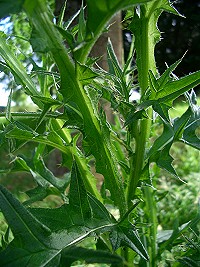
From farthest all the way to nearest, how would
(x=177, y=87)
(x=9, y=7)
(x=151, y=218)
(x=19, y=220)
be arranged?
(x=151, y=218)
(x=177, y=87)
(x=19, y=220)
(x=9, y=7)

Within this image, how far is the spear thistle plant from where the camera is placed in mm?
438

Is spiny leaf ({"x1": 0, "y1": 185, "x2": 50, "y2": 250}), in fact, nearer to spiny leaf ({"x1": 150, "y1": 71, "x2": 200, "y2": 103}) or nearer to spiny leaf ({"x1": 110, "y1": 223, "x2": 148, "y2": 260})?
spiny leaf ({"x1": 110, "y1": 223, "x2": 148, "y2": 260})

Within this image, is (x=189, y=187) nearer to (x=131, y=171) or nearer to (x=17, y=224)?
(x=131, y=171)

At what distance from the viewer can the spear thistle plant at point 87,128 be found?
0.44 meters

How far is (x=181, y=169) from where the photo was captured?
302cm

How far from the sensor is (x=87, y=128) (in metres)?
0.57

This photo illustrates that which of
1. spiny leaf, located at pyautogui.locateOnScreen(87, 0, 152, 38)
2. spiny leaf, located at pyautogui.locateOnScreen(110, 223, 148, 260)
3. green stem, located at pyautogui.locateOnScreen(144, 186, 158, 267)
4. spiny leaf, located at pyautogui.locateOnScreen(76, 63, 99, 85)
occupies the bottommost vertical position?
green stem, located at pyautogui.locateOnScreen(144, 186, 158, 267)

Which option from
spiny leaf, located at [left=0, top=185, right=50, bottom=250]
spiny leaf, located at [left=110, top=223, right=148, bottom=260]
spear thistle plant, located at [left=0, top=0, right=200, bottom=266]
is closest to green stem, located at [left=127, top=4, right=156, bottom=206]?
spear thistle plant, located at [left=0, top=0, right=200, bottom=266]

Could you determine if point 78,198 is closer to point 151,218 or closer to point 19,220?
point 19,220

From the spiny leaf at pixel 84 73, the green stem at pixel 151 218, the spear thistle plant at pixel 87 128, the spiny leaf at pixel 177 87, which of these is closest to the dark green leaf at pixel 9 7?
the spear thistle plant at pixel 87 128

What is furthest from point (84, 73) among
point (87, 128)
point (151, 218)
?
point (151, 218)

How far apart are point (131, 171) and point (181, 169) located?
7.93 ft

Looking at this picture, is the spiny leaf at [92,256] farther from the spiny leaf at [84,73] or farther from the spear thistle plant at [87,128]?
the spiny leaf at [84,73]

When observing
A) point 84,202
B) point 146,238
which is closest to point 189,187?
point 146,238
